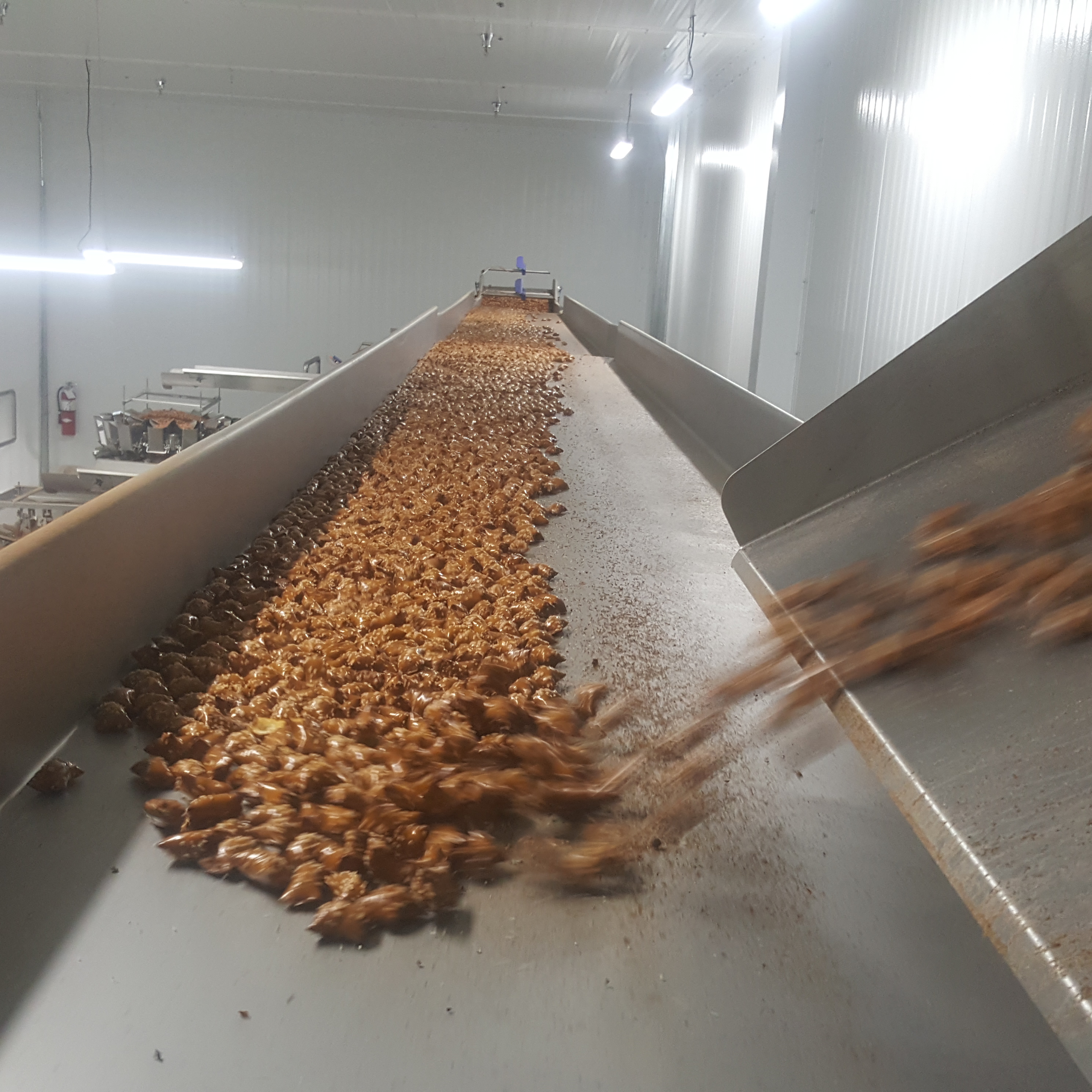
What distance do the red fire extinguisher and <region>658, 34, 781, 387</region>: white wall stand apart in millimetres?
7047

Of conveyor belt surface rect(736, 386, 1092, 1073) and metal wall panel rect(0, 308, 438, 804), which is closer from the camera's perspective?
conveyor belt surface rect(736, 386, 1092, 1073)

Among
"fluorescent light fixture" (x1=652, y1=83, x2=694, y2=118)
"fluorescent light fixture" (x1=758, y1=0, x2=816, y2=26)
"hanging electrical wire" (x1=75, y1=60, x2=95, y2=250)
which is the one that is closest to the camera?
"fluorescent light fixture" (x1=758, y1=0, x2=816, y2=26)

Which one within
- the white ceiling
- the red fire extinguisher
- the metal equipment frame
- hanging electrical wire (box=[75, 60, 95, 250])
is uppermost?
the white ceiling

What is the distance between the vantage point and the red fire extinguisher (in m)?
10.9

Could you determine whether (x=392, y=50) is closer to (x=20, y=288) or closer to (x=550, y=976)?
(x=20, y=288)

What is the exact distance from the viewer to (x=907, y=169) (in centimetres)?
468

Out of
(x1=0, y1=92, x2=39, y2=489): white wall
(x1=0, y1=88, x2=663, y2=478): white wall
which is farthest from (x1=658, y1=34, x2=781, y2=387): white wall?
(x1=0, y1=92, x2=39, y2=489): white wall

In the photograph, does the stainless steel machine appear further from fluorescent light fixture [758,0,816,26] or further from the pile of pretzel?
the pile of pretzel

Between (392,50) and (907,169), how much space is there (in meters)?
5.33

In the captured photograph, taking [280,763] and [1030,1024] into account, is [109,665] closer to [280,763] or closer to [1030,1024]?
[280,763]

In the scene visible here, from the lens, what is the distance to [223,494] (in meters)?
1.84

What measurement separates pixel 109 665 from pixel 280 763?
15.7 inches

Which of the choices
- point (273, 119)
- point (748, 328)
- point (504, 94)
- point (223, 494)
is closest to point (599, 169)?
Answer: point (504, 94)


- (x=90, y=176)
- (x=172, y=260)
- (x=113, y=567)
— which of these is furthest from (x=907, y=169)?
(x=90, y=176)
